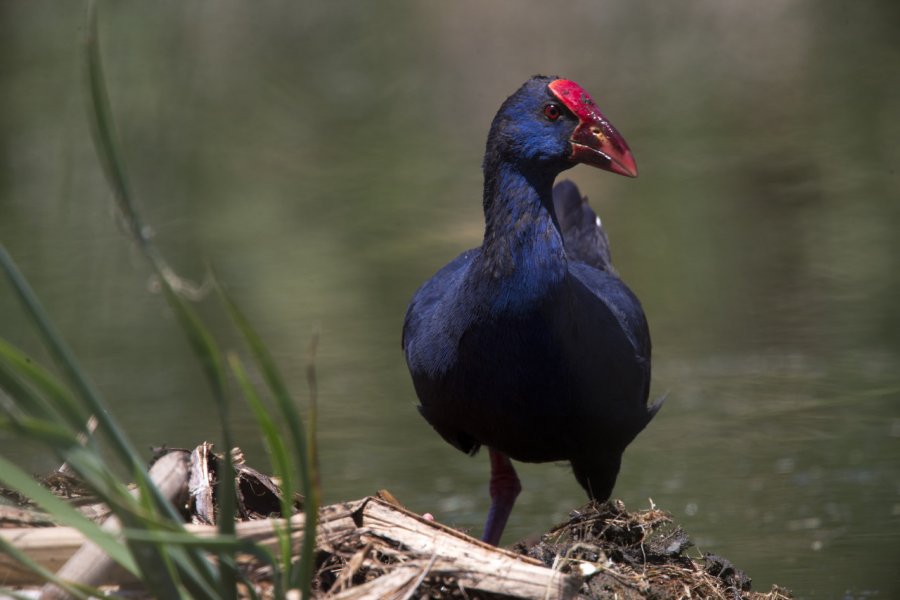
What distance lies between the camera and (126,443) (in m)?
1.92

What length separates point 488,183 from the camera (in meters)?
3.52

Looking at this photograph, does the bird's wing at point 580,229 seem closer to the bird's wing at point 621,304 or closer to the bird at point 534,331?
the bird's wing at point 621,304

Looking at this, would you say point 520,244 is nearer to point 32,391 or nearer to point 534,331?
point 534,331

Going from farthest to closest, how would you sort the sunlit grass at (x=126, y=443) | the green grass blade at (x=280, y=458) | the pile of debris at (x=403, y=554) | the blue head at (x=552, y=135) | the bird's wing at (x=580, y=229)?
the bird's wing at (x=580, y=229), the blue head at (x=552, y=135), the pile of debris at (x=403, y=554), the green grass blade at (x=280, y=458), the sunlit grass at (x=126, y=443)

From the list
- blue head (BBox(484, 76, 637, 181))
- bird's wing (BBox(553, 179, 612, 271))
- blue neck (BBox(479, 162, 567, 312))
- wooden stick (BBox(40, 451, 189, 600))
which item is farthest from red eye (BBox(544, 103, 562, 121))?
wooden stick (BBox(40, 451, 189, 600))

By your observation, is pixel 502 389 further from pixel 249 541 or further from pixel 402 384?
pixel 402 384

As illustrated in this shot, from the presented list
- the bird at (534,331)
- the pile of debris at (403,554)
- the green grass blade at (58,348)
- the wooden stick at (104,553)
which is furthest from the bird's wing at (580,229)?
the green grass blade at (58,348)

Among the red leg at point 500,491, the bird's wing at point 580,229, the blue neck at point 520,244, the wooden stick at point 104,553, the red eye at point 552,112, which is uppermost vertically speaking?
the bird's wing at point 580,229

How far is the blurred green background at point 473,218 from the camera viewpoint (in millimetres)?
4691

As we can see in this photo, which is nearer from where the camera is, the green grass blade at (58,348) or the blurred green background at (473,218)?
the green grass blade at (58,348)

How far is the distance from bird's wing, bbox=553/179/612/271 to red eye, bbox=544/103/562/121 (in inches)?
47.6

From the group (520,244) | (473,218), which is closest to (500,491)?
(520,244)

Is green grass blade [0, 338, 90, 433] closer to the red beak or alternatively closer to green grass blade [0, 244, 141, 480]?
green grass blade [0, 244, 141, 480]

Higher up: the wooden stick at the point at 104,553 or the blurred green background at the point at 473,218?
the blurred green background at the point at 473,218
